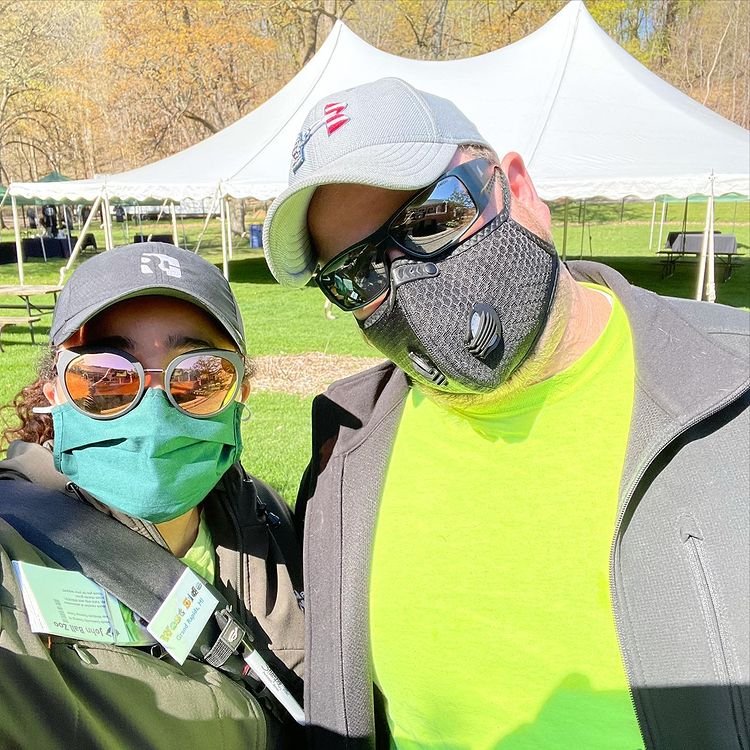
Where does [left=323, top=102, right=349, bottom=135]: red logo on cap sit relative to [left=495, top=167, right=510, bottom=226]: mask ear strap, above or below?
above

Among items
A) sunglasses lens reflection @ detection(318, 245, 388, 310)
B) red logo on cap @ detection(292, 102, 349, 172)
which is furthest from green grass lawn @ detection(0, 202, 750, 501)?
red logo on cap @ detection(292, 102, 349, 172)

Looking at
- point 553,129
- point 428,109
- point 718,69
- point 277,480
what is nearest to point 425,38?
point 718,69

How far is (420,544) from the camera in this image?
5.07 feet

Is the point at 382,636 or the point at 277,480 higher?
the point at 382,636

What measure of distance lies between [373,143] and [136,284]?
641mm

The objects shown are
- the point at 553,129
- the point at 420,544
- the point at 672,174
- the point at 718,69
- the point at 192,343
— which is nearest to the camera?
the point at 420,544

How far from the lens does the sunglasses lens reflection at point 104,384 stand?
1.62 m

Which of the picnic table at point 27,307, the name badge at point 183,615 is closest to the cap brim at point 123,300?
the name badge at point 183,615

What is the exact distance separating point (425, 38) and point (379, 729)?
137ft

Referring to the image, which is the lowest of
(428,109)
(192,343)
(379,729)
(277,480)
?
(277,480)

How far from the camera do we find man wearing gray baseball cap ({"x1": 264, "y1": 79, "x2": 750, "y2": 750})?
126cm

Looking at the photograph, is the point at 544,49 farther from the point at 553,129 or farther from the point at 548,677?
the point at 548,677

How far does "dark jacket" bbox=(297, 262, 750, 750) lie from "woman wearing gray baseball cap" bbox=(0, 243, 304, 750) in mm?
189

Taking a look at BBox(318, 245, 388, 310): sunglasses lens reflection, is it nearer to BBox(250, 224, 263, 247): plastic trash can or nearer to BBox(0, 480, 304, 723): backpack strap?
BBox(0, 480, 304, 723): backpack strap
